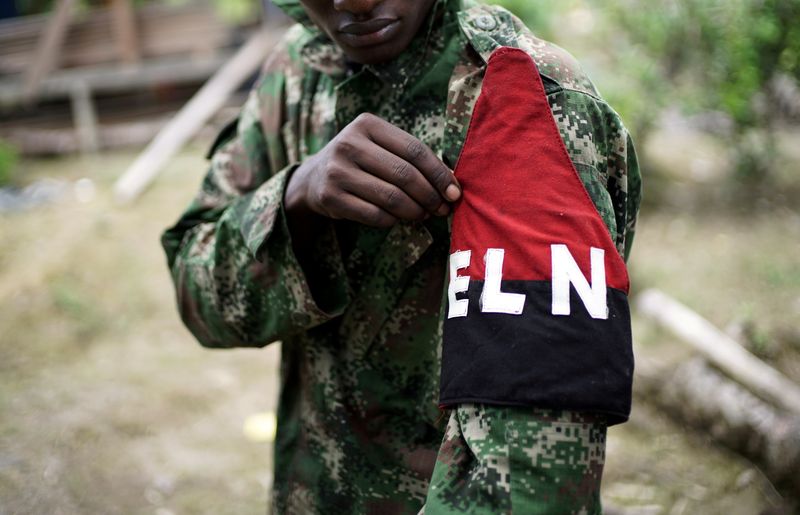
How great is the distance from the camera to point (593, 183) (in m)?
1.14

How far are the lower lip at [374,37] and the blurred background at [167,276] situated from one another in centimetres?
234

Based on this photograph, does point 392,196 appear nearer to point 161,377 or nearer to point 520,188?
point 520,188

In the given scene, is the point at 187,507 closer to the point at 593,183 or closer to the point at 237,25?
the point at 593,183

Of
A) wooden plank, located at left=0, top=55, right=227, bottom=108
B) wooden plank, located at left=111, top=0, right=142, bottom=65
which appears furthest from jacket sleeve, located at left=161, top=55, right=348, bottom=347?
wooden plank, located at left=111, top=0, right=142, bottom=65

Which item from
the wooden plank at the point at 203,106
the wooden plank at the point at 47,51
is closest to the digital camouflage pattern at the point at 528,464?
the wooden plank at the point at 203,106

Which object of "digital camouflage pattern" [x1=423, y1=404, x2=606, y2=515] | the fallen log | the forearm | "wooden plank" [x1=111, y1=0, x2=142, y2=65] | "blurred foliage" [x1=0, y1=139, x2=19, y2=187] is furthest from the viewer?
"wooden plank" [x1=111, y1=0, x2=142, y2=65]

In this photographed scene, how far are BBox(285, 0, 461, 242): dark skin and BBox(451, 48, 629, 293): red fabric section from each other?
6cm

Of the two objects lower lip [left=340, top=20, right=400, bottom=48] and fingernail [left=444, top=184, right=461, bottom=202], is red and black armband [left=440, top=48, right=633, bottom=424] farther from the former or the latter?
lower lip [left=340, top=20, right=400, bottom=48]

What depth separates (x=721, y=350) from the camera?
148 inches

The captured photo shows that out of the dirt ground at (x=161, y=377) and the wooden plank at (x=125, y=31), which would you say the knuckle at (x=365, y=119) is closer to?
the dirt ground at (x=161, y=377)

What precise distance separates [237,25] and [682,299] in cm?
655

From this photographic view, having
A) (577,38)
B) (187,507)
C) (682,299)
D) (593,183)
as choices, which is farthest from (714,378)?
(577,38)

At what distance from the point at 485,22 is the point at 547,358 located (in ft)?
2.12

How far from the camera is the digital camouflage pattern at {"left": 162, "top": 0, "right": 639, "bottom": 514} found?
1.29 m
